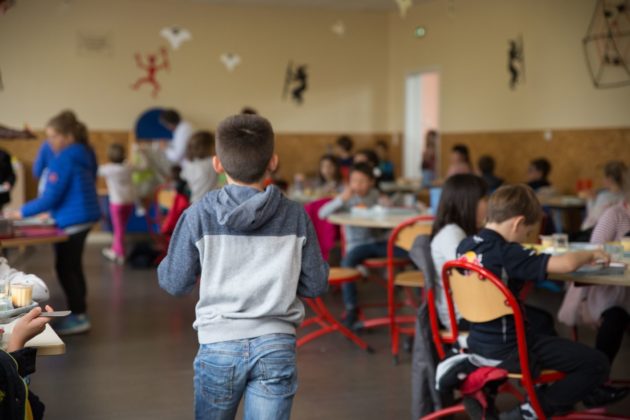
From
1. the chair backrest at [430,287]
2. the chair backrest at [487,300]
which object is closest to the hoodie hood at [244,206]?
the chair backrest at [487,300]

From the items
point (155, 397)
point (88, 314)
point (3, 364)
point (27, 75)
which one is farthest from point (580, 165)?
point (3, 364)

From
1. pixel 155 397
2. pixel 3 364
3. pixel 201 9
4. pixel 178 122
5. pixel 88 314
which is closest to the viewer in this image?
pixel 3 364

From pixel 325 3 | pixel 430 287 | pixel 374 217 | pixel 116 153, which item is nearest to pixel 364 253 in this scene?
pixel 374 217

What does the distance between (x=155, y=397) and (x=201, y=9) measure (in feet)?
A: 28.3

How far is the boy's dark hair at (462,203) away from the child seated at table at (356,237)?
6.28 feet

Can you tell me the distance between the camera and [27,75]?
11.1m

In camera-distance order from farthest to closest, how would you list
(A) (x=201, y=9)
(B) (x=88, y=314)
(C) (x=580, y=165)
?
(A) (x=201, y=9), (C) (x=580, y=165), (B) (x=88, y=314)

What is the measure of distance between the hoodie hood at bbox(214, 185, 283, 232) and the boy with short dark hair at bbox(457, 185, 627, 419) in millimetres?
1211

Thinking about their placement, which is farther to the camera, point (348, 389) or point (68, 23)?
point (68, 23)

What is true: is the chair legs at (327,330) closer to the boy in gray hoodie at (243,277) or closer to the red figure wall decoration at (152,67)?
the boy in gray hoodie at (243,277)

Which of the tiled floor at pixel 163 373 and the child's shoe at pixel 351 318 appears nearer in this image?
the tiled floor at pixel 163 373

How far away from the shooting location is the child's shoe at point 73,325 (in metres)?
5.57

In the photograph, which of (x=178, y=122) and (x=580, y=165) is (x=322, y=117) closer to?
(x=178, y=122)

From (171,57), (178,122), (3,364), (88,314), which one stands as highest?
(171,57)
